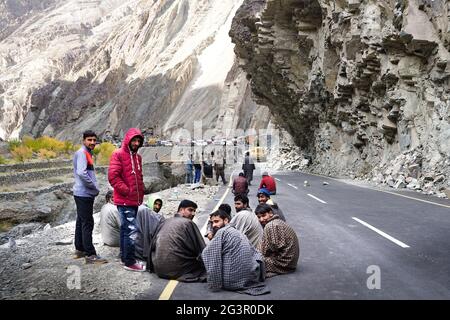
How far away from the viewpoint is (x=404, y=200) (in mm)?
14719

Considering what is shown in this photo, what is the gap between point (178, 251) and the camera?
602 centimetres

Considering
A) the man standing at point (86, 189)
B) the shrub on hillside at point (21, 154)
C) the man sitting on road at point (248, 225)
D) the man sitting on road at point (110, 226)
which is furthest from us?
the shrub on hillside at point (21, 154)

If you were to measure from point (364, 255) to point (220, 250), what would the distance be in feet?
9.56

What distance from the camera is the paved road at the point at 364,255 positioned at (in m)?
5.44

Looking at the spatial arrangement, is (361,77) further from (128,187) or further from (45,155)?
(45,155)

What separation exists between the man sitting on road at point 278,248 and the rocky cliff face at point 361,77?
12.6m

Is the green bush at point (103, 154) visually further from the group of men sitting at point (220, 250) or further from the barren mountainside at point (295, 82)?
the group of men sitting at point (220, 250)

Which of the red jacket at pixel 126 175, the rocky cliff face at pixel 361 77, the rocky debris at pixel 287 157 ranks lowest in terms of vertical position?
the rocky debris at pixel 287 157

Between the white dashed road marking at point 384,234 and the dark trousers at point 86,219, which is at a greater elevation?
the dark trousers at point 86,219

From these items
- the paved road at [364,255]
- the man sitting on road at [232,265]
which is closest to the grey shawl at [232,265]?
the man sitting on road at [232,265]

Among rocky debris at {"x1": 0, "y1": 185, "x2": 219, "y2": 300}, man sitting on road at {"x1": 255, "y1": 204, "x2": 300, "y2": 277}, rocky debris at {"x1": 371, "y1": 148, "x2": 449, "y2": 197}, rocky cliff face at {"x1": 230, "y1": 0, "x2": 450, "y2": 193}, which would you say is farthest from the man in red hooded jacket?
rocky cliff face at {"x1": 230, "y1": 0, "x2": 450, "y2": 193}

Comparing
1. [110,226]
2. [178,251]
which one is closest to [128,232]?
[178,251]

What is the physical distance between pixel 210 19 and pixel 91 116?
35915 millimetres

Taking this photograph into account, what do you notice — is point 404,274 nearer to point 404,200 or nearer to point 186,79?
point 404,200
